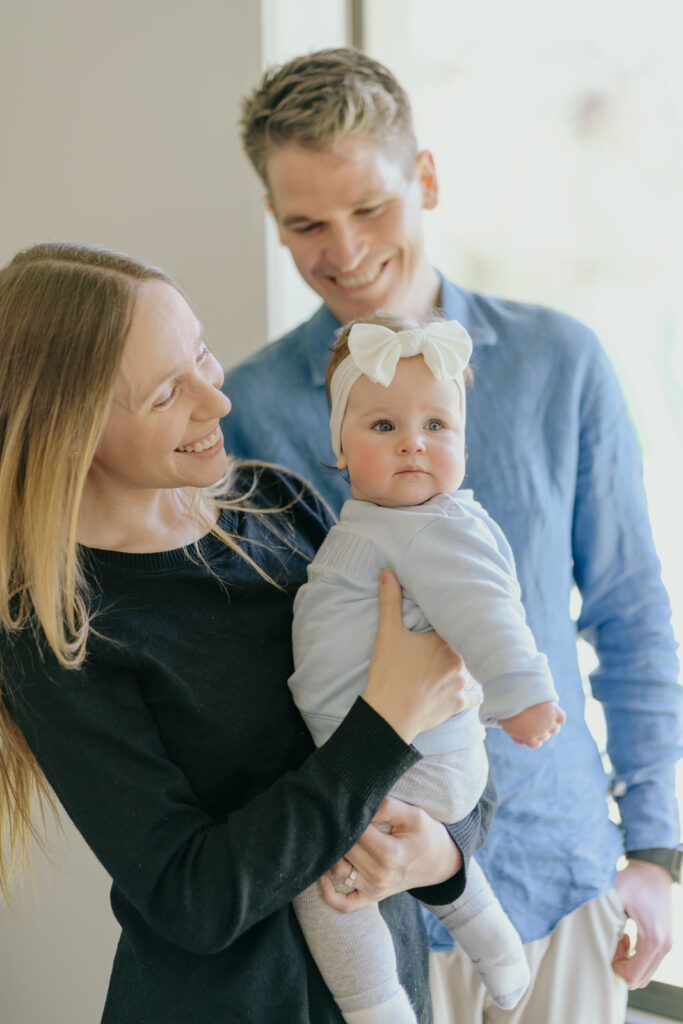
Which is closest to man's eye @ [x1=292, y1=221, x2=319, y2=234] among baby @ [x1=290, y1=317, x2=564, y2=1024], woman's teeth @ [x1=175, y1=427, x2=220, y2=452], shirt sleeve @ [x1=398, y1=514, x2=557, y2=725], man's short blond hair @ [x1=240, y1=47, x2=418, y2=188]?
man's short blond hair @ [x1=240, y1=47, x2=418, y2=188]

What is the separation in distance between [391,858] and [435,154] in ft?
5.48

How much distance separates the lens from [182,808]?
1076mm

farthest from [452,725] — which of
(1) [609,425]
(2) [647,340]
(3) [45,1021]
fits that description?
(3) [45,1021]

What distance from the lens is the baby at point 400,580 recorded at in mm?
1133

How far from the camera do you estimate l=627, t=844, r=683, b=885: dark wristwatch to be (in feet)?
5.34

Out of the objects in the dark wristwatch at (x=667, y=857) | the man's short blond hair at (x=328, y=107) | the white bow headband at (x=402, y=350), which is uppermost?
the man's short blond hair at (x=328, y=107)

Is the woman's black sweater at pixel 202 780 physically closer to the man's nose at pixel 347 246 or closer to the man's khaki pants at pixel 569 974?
the man's khaki pants at pixel 569 974

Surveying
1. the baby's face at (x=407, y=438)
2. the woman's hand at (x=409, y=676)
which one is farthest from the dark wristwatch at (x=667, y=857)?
the baby's face at (x=407, y=438)

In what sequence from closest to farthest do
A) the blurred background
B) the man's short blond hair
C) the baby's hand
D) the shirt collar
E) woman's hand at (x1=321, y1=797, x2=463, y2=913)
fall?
1. the baby's hand
2. woman's hand at (x1=321, y1=797, x2=463, y2=913)
3. the man's short blond hair
4. the shirt collar
5. the blurred background

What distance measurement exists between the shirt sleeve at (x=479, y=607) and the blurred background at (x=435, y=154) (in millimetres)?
1042

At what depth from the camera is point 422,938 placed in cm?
135

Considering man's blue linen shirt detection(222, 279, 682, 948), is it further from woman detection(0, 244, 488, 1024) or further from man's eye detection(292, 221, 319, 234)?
woman detection(0, 244, 488, 1024)

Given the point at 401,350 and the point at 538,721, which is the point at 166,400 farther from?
the point at 538,721

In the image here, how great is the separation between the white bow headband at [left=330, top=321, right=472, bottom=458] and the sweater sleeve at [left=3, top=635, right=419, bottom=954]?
42 cm
